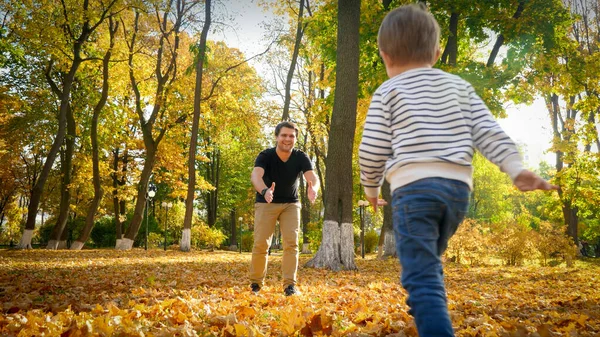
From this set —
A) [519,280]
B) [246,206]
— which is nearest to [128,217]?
[246,206]

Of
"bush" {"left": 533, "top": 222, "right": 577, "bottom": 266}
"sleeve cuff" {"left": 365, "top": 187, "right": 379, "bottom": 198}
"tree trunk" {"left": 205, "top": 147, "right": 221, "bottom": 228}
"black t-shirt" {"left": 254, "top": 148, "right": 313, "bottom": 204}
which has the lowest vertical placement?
"bush" {"left": 533, "top": 222, "right": 577, "bottom": 266}

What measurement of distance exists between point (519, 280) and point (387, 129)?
7963 mm

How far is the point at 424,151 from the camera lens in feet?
6.64

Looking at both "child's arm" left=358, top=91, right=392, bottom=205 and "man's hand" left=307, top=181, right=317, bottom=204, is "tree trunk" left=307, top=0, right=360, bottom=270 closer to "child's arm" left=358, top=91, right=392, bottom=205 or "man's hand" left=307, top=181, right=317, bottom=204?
"man's hand" left=307, top=181, right=317, bottom=204

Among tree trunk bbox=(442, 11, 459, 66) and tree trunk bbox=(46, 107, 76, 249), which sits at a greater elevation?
tree trunk bbox=(442, 11, 459, 66)

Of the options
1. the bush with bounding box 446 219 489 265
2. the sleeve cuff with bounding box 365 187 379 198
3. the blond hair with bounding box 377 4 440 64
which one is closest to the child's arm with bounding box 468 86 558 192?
the blond hair with bounding box 377 4 440 64

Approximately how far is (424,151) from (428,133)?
0.29 ft

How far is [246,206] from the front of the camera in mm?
44125

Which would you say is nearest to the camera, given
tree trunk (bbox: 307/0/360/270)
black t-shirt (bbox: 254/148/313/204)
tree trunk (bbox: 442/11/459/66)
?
black t-shirt (bbox: 254/148/313/204)

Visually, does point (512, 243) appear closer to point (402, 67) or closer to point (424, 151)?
point (402, 67)

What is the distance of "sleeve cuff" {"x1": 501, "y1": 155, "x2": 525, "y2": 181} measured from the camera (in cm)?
195

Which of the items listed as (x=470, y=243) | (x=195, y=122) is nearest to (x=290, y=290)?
(x=470, y=243)

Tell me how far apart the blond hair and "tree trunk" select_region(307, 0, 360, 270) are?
799 cm

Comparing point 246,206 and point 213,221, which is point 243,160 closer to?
point 246,206
